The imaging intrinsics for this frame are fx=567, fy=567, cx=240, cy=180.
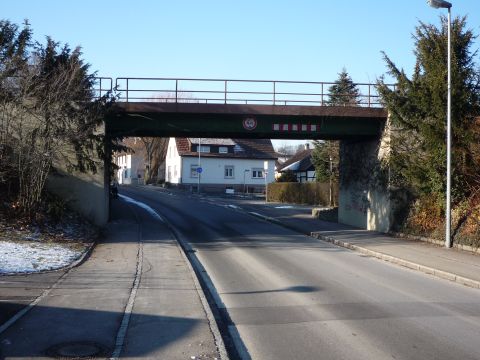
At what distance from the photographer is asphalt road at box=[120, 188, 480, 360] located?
702cm

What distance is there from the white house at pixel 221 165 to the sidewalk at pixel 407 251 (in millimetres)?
44003

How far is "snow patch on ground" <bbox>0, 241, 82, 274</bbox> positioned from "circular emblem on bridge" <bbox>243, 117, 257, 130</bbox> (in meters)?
10.9

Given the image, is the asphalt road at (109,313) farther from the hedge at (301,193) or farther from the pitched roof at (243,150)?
the pitched roof at (243,150)

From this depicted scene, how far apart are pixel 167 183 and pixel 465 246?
193 feet

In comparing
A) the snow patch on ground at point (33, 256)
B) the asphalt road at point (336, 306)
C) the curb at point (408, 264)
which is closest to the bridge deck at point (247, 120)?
the curb at point (408, 264)

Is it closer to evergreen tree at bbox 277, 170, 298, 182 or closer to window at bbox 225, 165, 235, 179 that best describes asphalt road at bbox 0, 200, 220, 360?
evergreen tree at bbox 277, 170, 298, 182

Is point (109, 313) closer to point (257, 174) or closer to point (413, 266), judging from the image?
point (413, 266)

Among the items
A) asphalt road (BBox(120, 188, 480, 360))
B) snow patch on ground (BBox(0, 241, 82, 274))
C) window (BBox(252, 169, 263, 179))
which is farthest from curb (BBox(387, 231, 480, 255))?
window (BBox(252, 169, 263, 179))

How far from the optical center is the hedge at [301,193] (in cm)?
4431

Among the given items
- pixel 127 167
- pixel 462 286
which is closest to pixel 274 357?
pixel 462 286

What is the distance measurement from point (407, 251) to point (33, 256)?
35.3 ft

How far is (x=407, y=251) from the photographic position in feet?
57.0

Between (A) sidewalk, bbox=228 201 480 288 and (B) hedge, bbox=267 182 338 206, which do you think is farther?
(B) hedge, bbox=267 182 338 206

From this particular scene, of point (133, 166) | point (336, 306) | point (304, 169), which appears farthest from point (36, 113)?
point (133, 166)
